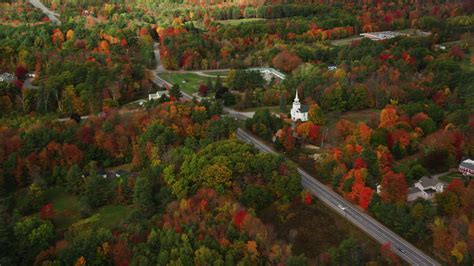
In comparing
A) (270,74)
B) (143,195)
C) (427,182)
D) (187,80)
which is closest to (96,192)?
(143,195)

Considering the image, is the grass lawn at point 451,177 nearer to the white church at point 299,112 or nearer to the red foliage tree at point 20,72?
the white church at point 299,112

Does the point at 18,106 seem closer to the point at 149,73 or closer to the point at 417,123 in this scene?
the point at 149,73

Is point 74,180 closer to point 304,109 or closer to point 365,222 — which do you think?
point 365,222

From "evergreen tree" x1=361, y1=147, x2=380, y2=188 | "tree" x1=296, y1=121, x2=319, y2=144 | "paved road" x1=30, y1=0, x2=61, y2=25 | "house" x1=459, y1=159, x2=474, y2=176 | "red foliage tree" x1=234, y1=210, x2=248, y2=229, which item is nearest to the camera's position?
"red foliage tree" x1=234, y1=210, x2=248, y2=229

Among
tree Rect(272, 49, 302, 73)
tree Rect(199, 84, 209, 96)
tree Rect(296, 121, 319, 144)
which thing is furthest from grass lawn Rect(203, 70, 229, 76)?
tree Rect(296, 121, 319, 144)

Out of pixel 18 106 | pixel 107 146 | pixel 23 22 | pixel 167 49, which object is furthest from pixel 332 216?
pixel 23 22

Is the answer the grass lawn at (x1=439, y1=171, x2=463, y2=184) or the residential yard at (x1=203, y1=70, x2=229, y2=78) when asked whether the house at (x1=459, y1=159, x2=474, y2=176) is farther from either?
the residential yard at (x1=203, y1=70, x2=229, y2=78)

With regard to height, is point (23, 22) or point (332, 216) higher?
point (23, 22)
